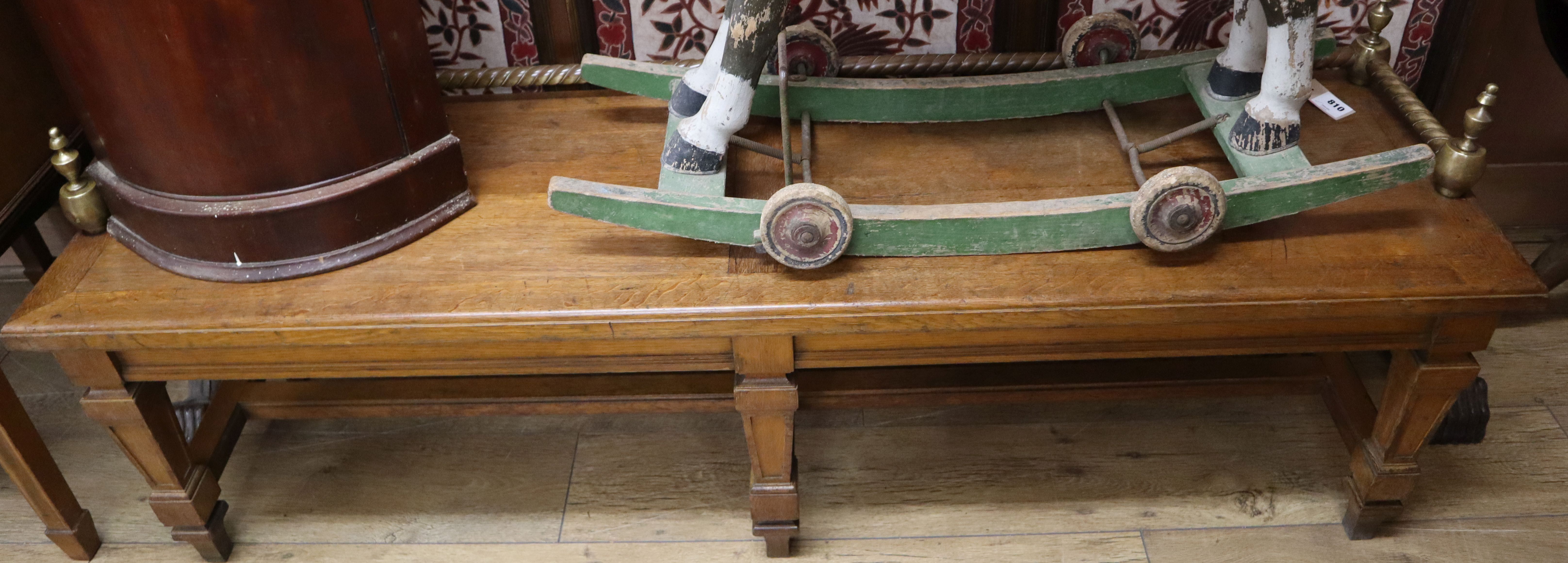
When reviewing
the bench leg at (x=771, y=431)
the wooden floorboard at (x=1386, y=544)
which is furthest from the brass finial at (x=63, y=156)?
the wooden floorboard at (x=1386, y=544)

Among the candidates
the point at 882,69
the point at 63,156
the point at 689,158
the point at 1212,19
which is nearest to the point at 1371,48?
the point at 1212,19

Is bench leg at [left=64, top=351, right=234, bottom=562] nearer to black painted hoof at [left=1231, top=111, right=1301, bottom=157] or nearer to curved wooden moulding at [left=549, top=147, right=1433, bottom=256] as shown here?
curved wooden moulding at [left=549, top=147, right=1433, bottom=256]

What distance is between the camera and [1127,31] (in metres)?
1.69

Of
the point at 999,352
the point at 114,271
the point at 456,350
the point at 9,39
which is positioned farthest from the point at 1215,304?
the point at 9,39

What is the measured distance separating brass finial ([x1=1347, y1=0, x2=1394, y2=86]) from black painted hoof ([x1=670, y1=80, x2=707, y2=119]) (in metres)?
1.01

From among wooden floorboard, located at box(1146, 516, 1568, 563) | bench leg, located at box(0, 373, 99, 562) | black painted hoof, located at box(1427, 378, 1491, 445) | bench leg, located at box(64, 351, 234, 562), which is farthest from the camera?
black painted hoof, located at box(1427, 378, 1491, 445)

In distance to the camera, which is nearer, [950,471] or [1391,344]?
[1391,344]

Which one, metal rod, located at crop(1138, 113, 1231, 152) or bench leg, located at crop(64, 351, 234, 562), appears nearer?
bench leg, located at crop(64, 351, 234, 562)

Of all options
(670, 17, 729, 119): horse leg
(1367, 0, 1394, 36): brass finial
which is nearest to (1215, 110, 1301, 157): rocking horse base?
(1367, 0, 1394, 36): brass finial

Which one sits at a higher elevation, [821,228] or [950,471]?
[821,228]

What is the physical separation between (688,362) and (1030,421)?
0.74 meters

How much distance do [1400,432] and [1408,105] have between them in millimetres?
474

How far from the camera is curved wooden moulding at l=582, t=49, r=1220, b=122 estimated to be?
65.1 inches

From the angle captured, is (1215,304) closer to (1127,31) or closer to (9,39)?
(1127,31)
